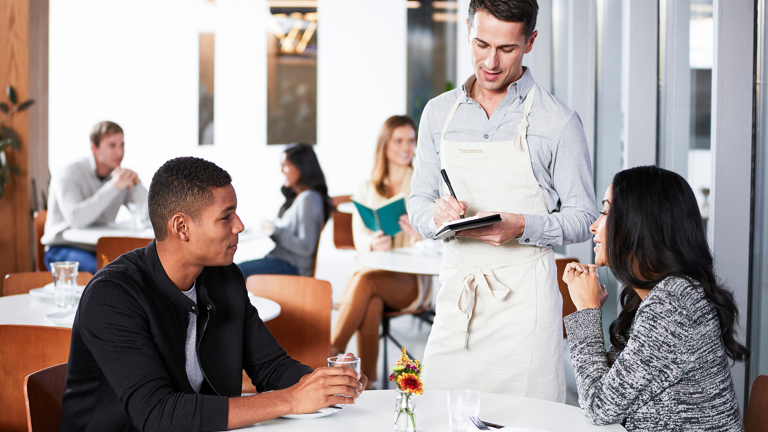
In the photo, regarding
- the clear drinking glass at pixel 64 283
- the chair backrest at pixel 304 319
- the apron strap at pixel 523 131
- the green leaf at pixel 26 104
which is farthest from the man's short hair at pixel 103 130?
the apron strap at pixel 523 131

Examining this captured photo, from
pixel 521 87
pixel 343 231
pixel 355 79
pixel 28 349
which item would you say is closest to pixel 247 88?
pixel 355 79

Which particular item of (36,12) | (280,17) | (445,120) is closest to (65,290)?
(445,120)

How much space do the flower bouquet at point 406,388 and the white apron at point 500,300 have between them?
0.57 metres

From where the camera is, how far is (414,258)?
12.4ft

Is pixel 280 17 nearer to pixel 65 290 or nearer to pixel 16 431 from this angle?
pixel 65 290

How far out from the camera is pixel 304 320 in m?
2.86

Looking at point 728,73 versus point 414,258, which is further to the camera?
point 414,258

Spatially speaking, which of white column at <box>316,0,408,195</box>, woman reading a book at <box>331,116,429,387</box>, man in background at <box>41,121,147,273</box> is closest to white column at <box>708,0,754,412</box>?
woman reading a book at <box>331,116,429,387</box>

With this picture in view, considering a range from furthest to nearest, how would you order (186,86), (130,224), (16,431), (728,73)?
(186,86)
(130,224)
(728,73)
(16,431)

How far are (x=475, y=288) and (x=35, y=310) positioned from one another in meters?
1.83

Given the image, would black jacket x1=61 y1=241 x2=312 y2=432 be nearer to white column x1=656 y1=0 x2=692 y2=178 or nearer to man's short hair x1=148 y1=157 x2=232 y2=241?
man's short hair x1=148 y1=157 x2=232 y2=241

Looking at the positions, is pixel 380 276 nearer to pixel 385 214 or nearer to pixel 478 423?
pixel 385 214

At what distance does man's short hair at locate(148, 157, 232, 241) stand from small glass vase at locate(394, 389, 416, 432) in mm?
650

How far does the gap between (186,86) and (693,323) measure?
7.42 metres
